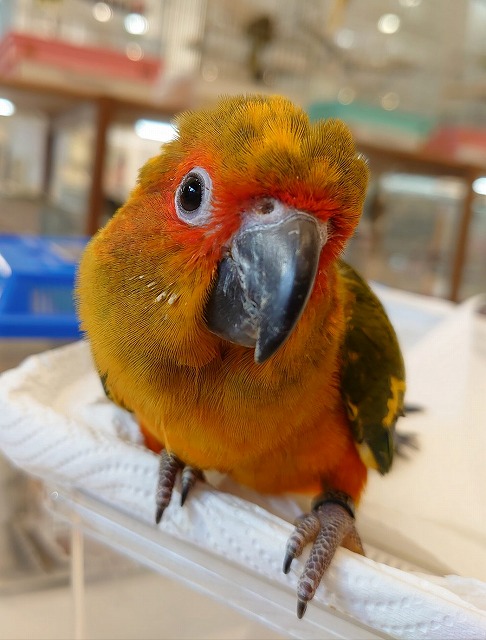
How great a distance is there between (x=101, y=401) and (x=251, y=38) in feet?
3.85

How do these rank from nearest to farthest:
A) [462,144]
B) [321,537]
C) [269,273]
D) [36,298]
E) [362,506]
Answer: [269,273]
[321,537]
[362,506]
[36,298]
[462,144]

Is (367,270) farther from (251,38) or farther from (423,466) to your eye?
(423,466)

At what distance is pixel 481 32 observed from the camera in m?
1.59

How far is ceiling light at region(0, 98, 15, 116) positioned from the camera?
1.31m

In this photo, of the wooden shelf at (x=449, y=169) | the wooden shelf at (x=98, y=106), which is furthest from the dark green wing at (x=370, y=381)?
the wooden shelf at (x=449, y=169)

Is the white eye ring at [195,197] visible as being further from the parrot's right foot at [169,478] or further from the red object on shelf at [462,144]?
the red object on shelf at [462,144]

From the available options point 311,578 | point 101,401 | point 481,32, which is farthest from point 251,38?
point 311,578

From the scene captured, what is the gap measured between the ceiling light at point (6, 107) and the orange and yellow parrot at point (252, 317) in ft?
3.31

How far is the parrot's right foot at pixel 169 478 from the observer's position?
0.49 metres

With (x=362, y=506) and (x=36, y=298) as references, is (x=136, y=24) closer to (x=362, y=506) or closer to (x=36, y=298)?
(x=36, y=298)

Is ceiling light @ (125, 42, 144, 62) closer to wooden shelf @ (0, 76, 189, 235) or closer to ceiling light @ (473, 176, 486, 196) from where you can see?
wooden shelf @ (0, 76, 189, 235)

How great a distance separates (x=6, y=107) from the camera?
1.35m

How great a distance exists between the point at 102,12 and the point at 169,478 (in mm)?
1277

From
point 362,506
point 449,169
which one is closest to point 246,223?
point 362,506
